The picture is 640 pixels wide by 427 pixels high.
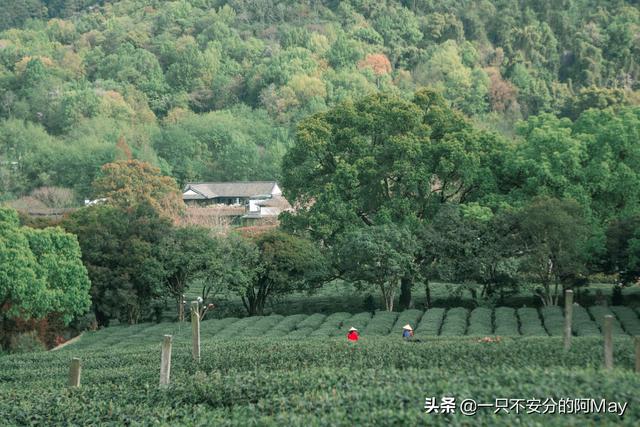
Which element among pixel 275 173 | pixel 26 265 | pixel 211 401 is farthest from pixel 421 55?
pixel 211 401

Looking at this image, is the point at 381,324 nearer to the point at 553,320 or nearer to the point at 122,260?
the point at 553,320

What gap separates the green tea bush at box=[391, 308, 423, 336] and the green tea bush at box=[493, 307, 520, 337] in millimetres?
2812

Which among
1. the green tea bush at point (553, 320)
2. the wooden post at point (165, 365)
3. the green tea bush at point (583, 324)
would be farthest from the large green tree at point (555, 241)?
the wooden post at point (165, 365)

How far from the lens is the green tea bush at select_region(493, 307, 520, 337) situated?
95.5ft

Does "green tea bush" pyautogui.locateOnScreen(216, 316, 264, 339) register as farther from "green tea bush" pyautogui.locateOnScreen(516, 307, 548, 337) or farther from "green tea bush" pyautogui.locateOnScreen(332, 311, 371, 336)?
"green tea bush" pyautogui.locateOnScreen(516, 307, 548, 337)

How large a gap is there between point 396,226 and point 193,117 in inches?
2916

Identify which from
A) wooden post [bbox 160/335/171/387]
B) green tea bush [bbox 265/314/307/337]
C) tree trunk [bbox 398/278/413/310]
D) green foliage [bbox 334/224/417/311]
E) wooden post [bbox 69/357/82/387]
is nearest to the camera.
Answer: wooden post [bbox 160/335/171/387]

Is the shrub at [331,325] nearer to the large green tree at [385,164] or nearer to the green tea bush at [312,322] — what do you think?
the green tea bush at [312,322]

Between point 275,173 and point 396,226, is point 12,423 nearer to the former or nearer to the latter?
point 396,226

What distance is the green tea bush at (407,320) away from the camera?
31.6 metres

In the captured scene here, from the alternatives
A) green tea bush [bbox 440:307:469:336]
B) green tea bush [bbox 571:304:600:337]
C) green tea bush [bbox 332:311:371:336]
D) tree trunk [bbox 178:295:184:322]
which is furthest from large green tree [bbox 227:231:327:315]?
green tea bush [bbox 571:304:600:337]

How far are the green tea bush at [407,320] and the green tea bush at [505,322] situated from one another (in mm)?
2812

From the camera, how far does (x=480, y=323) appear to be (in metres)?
31.9

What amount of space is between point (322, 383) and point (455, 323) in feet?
55.5
